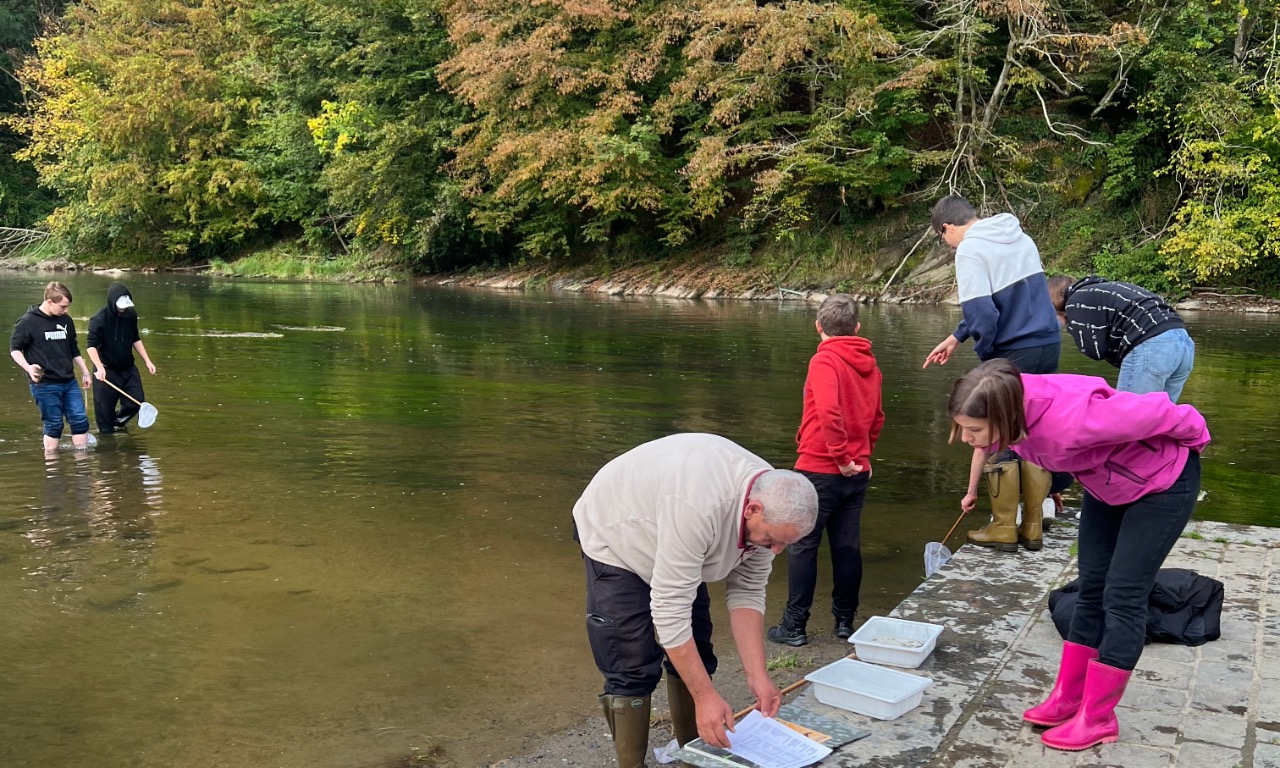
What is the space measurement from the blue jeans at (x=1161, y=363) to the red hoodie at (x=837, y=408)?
49.7 inches

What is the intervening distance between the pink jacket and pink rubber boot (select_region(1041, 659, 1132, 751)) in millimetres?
611

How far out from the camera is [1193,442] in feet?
12.3

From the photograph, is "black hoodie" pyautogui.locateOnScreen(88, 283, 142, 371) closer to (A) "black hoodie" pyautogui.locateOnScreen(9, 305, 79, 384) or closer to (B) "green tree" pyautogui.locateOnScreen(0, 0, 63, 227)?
(A) "black hoodie" pyautogui.locateOnScreen(9, 305, 79, 384)

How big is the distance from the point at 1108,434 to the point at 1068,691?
105 cm

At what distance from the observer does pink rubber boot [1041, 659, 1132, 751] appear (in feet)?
12.6

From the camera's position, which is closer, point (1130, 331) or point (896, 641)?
point (896, 641)

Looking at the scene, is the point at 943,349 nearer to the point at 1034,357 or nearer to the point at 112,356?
the point at 1034,357

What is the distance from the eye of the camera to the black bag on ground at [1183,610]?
478 centimetres

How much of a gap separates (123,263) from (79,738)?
4718 cm

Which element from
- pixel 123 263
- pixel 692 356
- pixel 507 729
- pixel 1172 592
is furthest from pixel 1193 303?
pixel 123 263

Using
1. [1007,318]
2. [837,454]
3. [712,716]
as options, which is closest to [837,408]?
[837,454]

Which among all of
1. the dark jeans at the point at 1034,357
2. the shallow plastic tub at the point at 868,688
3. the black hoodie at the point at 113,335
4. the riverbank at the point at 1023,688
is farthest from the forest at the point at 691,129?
the shallow plastic tub at the point at 868,688

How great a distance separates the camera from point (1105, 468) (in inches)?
147

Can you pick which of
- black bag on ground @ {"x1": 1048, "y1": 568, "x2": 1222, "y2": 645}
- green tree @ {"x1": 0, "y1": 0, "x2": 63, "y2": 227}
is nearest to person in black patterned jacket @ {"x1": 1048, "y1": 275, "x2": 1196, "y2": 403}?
black bag on ground @ {"x1": 1048, "y1": 568, "x2": 1222, "y2": 645}
